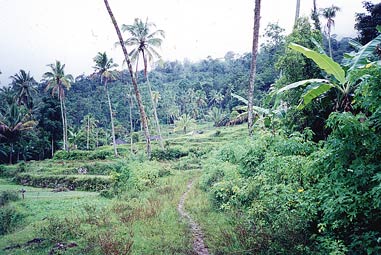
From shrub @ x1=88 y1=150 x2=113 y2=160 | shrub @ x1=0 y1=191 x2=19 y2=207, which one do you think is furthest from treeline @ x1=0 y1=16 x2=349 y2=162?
shrub @ x1=0 y1=191 x2=19 y2=207

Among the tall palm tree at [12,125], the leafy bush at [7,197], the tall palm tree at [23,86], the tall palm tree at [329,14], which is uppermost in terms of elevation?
the tall palm tree at [329,14]

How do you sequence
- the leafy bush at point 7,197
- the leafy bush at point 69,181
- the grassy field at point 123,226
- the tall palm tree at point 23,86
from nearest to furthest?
the grassy field at point 123,226
the leafy bush at point 7,197
the leafy bush at point 69,181
the tall palm tree at point 23,86

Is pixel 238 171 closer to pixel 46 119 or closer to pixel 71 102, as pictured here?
pixel 46 119

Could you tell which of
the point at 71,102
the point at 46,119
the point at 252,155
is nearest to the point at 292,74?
the point at 252,155

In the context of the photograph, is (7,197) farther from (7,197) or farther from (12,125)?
(12,125)

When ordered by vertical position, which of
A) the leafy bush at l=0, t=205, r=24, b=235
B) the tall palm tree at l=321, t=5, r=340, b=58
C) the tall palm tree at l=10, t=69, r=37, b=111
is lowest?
the leafy bush at l=0, t=205, r=24, b=235

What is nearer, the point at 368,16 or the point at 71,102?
the point at 368,16

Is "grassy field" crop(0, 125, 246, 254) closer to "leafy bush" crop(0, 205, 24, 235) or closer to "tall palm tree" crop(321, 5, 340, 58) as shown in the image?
"leafy bush" crop(0, 205, 24, 235)

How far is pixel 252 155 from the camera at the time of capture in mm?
8539

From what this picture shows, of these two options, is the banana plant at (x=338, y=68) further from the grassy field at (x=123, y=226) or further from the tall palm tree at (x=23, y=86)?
→ the tall palm tree at (x=23, y=86)

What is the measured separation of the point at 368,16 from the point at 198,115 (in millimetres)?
55013

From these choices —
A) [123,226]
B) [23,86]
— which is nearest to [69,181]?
[123,226]

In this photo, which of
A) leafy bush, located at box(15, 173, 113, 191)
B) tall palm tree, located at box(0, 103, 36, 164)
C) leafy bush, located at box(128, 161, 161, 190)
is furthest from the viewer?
tall palm tree, located at box(0, 103, 36, 164)

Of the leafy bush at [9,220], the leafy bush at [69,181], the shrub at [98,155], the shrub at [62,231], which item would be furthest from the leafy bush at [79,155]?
the shrub at [62,231]
